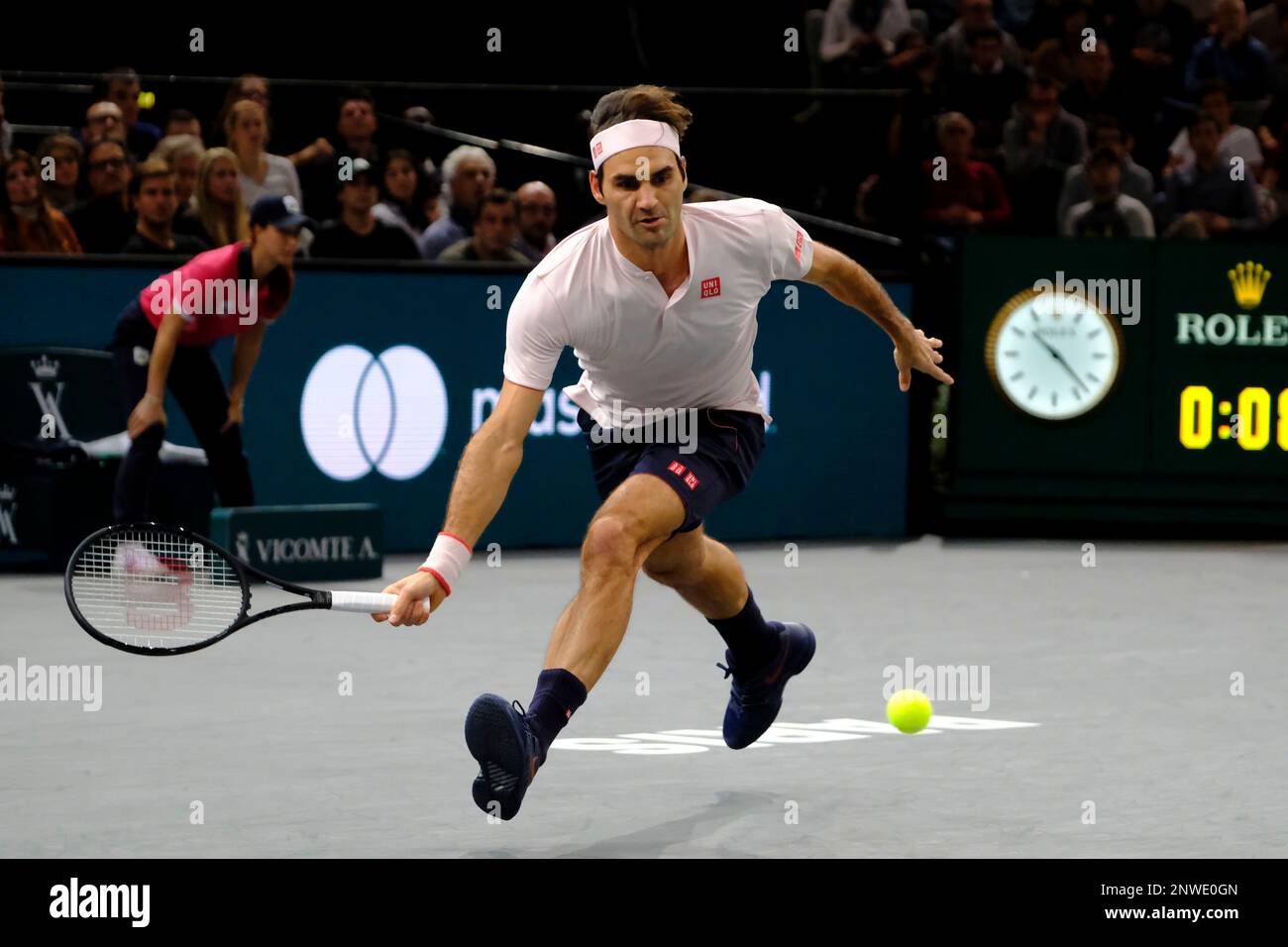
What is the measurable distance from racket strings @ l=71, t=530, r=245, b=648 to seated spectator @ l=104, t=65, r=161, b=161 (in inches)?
268

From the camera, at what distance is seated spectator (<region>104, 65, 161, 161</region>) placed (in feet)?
39.9

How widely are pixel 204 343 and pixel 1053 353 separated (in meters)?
5.15

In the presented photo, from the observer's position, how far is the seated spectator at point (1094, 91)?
48.9 feet

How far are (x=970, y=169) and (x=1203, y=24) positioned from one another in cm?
371

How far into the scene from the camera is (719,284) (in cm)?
573

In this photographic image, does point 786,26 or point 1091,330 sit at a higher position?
point 786,26

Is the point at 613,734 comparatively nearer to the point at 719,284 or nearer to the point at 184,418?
the point at 719,284

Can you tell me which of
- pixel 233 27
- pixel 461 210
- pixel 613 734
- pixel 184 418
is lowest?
pixel 613 734

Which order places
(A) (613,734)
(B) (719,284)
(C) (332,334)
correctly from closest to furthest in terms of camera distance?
(B) (719,284) < (A) (613,734) < (C) (332,334)

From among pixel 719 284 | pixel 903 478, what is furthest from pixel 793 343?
pixel 719 284

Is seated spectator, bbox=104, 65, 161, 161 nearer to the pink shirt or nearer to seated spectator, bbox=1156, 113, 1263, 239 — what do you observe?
the pink shirt

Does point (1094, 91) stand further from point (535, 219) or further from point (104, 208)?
point (104, 208)

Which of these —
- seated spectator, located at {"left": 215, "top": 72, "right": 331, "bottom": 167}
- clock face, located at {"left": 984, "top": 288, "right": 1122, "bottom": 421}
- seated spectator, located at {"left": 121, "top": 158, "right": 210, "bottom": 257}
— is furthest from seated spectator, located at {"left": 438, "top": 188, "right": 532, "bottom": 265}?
clock face, located at {"left": 984, "top": 288, "right": 1122, "bottom": 421}

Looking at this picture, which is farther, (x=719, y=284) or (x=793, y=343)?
(x=793, y=343)
